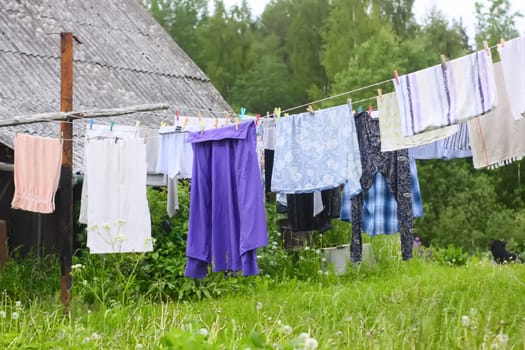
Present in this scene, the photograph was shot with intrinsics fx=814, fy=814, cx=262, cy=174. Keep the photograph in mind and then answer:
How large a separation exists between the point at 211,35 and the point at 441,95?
23732mm

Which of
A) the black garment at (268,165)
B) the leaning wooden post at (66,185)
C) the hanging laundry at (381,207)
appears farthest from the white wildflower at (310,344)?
the black garment at (268,165)

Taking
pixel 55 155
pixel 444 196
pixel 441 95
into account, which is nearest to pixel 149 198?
pixel 55 155

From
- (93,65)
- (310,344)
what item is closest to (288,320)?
(310,344)

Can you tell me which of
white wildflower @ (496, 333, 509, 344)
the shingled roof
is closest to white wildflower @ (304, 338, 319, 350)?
white wildflower @ (496, 333, 509, 344)

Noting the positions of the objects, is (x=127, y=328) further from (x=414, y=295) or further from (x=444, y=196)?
(x=444, y=196)

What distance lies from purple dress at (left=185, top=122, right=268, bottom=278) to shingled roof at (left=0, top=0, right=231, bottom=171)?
241 cm

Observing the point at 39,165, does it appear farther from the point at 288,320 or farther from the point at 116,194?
the point at 288,320

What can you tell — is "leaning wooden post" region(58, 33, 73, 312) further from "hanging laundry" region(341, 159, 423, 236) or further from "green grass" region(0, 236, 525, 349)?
"hanging laundry" region(341, 159, 423, 236)

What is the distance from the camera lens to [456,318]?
4879 millimetres

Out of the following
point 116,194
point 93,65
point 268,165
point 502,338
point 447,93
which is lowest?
point 502,338

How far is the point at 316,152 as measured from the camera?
20.9ft

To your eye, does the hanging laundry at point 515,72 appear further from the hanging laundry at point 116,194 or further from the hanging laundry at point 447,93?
the hanging laundry at point 116,194

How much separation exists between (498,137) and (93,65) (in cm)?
659

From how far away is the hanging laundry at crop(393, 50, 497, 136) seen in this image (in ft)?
17.1
